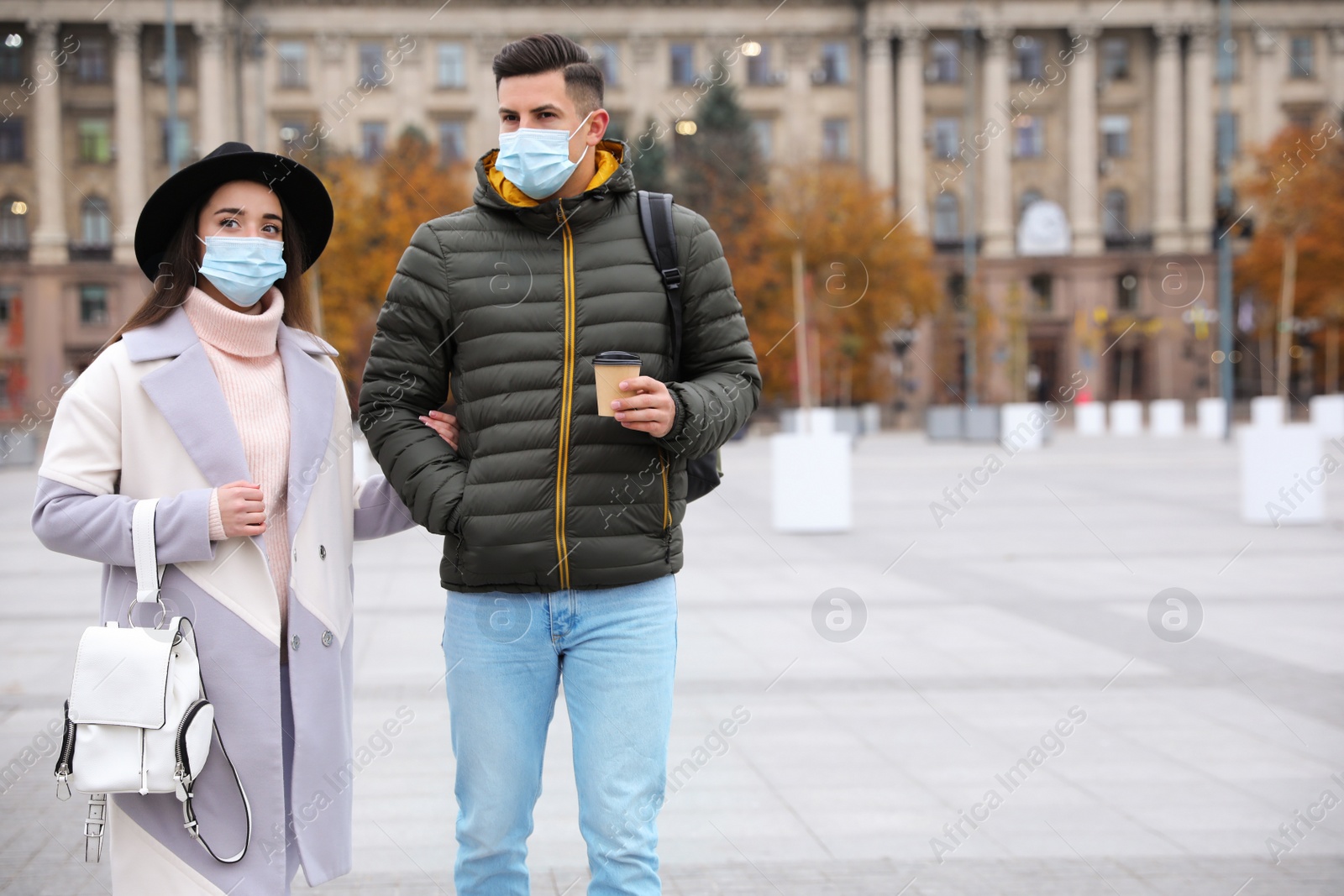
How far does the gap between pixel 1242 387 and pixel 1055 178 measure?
14.4 m

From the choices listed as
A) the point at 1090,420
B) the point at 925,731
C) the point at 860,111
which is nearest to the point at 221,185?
the point at 925,731

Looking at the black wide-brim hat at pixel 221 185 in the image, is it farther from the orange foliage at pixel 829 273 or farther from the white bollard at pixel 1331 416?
the orange foliage at pixel 829 273

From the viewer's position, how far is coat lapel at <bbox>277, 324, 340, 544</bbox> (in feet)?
10.3

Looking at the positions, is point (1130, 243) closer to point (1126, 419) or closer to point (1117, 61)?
point (1117, 61)

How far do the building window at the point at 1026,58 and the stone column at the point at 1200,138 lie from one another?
7.52 metres

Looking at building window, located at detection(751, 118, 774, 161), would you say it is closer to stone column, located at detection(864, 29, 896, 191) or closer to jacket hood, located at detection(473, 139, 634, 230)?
stone column, located at detection(864, 29, 896, 191)

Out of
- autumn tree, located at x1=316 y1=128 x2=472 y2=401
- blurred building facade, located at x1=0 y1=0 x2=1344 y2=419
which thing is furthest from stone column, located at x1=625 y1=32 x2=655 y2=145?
autumn tree, located at x1=316 y1=128 x2=472 y2=401

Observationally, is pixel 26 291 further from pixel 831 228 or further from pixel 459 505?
pixel 459 505

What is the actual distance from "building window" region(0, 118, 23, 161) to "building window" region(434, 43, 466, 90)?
20485mm

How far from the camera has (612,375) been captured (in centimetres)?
294

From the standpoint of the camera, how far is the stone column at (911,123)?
229 feet

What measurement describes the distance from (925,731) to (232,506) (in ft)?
14.5

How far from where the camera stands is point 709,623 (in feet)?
31.7

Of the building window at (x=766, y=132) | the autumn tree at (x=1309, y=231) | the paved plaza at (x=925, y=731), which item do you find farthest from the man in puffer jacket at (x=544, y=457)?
the building window at (x=766, y=132)
